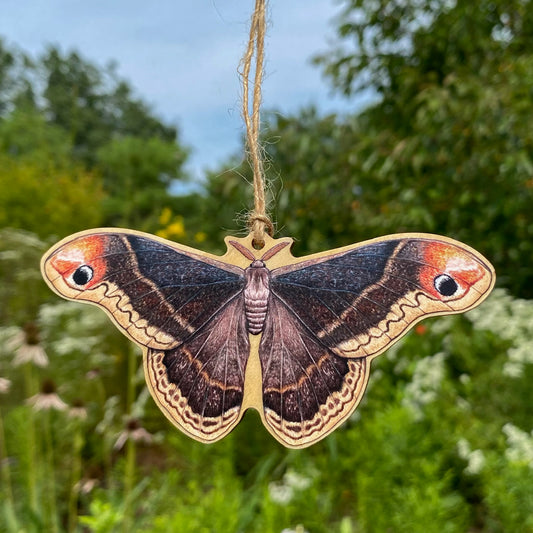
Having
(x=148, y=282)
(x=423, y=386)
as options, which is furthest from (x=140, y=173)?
(x=148, y=282)

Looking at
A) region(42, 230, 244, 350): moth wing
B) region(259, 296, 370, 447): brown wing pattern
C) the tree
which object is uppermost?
the tree

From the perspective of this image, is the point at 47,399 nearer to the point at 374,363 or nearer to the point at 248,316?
the point at 248,316

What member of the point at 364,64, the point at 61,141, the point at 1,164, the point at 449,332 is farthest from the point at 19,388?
the point at 61,141

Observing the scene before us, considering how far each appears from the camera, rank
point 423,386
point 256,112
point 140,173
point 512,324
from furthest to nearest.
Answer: point 140,173, point 423,386, point 512,324, point 256,112

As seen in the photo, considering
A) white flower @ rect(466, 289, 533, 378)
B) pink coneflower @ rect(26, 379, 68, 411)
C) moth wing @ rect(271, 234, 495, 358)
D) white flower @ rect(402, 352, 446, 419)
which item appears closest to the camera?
moth wing @ rect(271, 234, 495, 358)

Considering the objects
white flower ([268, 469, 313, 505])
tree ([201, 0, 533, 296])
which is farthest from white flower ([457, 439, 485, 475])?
tree ([201, 0, 533, 296])

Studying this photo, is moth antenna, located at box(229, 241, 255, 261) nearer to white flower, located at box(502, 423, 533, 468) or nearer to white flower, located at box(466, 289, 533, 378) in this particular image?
white flower, located at box(502, 423, 533, 468)
